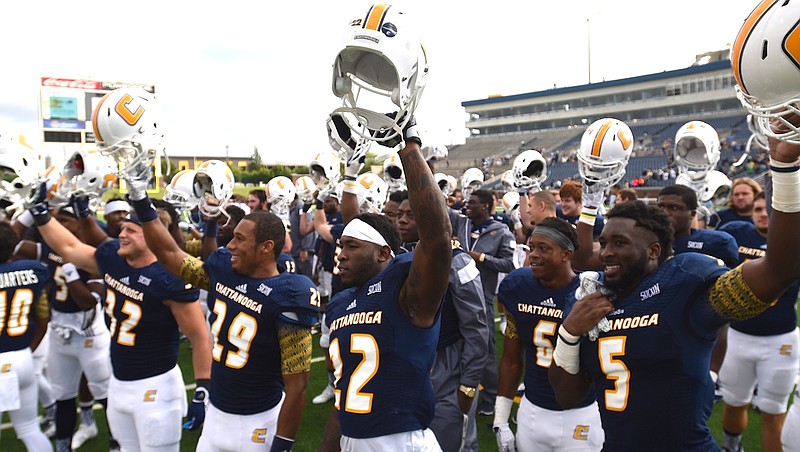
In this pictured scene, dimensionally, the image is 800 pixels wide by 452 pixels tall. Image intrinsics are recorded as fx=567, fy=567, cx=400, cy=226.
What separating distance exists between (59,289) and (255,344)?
3.14 meters

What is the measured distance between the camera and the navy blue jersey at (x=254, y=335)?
326 cm

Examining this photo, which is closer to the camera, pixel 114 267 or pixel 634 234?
pixel 634 234

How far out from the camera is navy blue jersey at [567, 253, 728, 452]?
7.37 ft

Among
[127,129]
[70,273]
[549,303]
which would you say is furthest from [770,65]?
[70,273]

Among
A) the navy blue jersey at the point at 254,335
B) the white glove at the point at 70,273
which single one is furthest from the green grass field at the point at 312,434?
the navy blue jersey at the point at 254,335

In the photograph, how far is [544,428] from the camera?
3262 millimetres

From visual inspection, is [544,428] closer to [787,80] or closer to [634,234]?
[634,234]

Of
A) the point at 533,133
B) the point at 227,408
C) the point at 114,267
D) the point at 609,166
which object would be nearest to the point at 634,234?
the point at 609,166

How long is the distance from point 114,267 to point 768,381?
5047mm

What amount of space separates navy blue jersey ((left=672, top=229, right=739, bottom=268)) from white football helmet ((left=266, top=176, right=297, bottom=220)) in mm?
6179

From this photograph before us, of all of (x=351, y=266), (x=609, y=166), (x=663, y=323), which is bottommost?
(x=663, y=323)

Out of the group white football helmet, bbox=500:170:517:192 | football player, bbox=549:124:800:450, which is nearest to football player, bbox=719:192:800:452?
football player, bbox=549:124:800:450

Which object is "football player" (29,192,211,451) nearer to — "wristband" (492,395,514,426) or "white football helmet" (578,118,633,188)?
"wristband" (492,395,514,426)

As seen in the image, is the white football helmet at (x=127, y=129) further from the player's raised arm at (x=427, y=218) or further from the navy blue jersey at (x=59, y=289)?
the navy blue jersey at (x=59, y=289)
